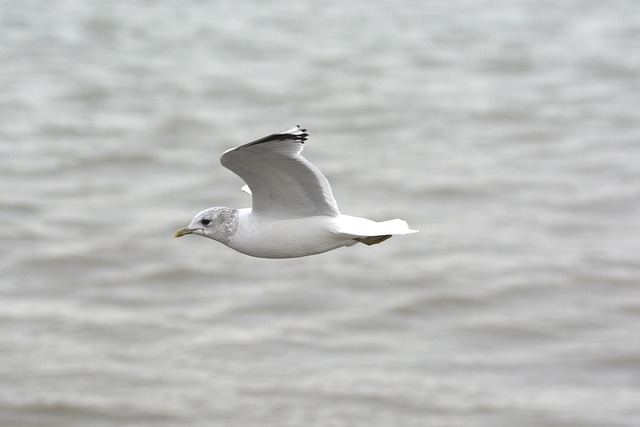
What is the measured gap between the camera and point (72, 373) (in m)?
16.6

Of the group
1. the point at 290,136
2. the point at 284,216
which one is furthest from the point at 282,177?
the point at 290,136

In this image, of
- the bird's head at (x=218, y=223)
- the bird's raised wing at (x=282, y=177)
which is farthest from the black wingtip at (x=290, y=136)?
the bird's head at (x=218, y=223)

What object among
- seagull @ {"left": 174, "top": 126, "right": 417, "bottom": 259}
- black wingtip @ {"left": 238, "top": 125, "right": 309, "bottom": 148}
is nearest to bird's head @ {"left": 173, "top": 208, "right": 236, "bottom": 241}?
seagull @ {"left": 174, "top": 126, "right": 417, "bottom": 259}

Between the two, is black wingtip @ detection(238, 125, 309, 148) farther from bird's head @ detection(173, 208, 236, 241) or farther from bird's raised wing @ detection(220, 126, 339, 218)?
bird's head @ detection(173, 208, 236, 241)

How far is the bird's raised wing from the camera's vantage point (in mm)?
7020

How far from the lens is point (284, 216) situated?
7605 mm

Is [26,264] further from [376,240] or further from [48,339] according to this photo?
[376,240]

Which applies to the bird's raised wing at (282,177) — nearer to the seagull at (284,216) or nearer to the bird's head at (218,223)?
the seagull at (284,216)

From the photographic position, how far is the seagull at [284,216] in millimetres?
7227

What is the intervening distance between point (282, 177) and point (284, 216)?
288 millimetres

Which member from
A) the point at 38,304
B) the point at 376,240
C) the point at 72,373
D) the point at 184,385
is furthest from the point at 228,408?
the point at 376,240

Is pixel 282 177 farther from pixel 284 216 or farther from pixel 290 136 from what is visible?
pixel 290 136

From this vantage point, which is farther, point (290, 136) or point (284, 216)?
point (284, 216)

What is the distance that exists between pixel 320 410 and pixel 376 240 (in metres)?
8.53
